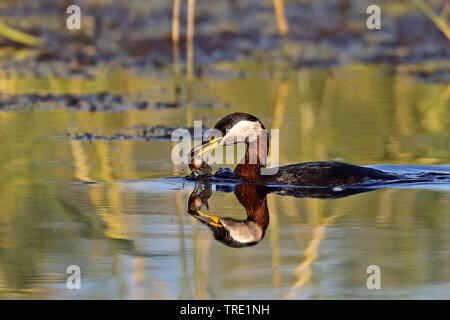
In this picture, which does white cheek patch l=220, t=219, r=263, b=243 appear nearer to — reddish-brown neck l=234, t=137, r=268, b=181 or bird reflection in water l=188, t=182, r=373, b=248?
bird reflection in water l=188, t=182, r=373, b=248

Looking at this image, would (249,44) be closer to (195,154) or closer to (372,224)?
(195,154)

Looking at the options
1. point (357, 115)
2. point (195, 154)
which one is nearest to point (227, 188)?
point (195, 154)

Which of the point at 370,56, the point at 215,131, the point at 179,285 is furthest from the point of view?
the point at 370,56

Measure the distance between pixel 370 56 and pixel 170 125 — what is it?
780cm

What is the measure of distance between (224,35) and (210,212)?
46.1ft

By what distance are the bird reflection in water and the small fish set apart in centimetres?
12

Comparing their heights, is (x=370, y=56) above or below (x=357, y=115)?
above

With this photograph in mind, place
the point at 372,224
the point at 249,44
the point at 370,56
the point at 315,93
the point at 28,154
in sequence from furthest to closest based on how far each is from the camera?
1. the point at 249,44
2. the point at 370,56
3. the point at 315,93
4. the point at 28,154
5. the point at 372,224

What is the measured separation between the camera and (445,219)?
25.5 ft

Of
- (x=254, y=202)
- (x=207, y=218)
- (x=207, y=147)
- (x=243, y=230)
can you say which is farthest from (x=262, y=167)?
(x=243, y=230)

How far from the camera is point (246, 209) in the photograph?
8.34 m

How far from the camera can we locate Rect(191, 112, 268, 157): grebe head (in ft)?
30.8

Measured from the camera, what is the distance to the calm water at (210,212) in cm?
613

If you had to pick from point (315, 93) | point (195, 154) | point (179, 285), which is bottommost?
point (179, 285)
